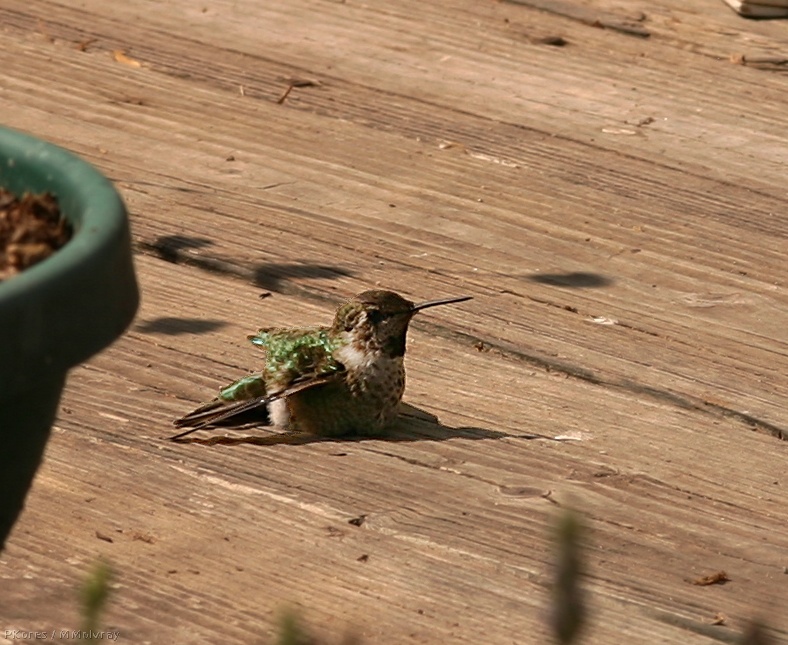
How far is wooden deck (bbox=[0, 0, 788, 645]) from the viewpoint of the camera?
271 centimetres

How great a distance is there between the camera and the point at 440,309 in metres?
4.03

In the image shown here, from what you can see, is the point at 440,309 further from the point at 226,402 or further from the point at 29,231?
the point at 29,231

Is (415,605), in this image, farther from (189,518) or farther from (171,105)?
(171,105)

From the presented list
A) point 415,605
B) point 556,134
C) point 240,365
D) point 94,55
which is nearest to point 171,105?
point 94,55

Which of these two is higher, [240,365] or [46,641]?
[46,641]

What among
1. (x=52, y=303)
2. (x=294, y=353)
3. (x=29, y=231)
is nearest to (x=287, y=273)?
(x=294, y=353)

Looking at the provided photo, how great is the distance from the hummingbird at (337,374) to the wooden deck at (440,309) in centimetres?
9

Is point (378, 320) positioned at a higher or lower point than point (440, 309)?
higher

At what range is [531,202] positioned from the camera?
465 cm

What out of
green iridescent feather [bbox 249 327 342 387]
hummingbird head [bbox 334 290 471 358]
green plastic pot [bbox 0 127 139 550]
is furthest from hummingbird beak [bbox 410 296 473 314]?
green plastic pot [bbox 0 127 139 550]

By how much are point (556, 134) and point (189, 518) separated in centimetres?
254

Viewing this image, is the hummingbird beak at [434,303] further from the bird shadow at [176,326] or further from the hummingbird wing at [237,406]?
the bird shadow at [176,326]

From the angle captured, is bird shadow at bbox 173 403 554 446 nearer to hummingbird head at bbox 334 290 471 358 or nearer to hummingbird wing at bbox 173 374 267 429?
hummingbird wing at bbox 173 374 267 429

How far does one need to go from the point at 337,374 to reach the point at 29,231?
6.15 ft
